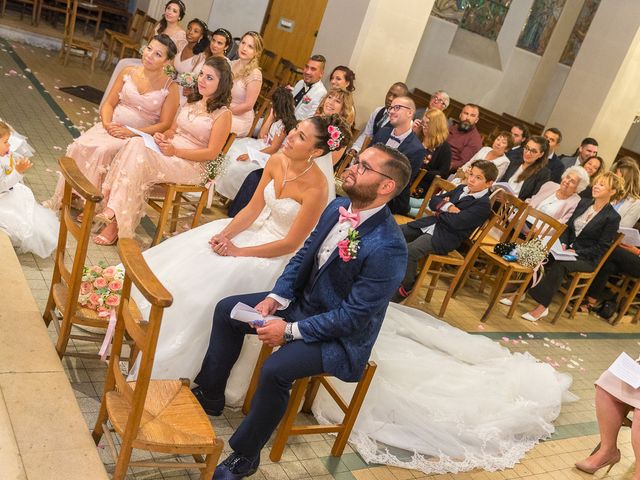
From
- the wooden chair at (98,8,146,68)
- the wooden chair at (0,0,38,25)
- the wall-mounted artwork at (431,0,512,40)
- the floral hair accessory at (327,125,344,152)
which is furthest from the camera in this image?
the wall-mounted artwork at (431,0,512,40)

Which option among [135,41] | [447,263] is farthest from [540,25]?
[447,263]

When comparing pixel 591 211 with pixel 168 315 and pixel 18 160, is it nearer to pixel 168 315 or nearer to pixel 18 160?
pixel 168 315

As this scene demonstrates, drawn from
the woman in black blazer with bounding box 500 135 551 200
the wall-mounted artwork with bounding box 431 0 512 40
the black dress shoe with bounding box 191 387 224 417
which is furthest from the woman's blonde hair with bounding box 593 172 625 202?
the wall-mounted artwork with bounding box 431 0 512 40

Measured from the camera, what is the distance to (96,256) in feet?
15.4

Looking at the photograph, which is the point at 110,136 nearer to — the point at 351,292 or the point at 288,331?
the point at 288,331

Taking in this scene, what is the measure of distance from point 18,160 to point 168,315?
1724 mm

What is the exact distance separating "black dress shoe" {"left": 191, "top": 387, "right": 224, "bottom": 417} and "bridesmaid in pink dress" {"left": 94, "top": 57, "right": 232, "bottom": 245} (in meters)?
1.77

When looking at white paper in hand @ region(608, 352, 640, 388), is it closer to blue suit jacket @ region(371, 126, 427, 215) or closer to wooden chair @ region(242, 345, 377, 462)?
wooden chair @ region(242, 345, 377, 462)

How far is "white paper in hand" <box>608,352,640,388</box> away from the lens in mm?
4047

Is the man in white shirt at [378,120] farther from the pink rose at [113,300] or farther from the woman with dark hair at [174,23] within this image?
the pink rose at [113,300]

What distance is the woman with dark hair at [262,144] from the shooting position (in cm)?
623

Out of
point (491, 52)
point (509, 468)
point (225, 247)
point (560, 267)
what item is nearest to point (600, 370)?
point (560, 267)

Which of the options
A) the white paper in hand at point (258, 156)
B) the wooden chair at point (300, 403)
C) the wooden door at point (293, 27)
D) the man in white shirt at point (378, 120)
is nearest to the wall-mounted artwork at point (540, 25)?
the wooden door at point (293, 27)

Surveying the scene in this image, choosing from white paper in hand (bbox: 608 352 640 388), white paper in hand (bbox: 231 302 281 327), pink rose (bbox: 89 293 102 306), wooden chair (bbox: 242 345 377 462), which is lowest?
wooden chair (bbox: 242 345 377 462)
